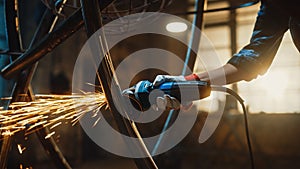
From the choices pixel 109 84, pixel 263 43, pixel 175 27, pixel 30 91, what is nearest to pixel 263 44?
pixel 263 43

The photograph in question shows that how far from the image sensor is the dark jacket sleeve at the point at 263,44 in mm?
761

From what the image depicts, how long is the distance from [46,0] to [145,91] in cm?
38

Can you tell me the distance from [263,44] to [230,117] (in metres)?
2.28

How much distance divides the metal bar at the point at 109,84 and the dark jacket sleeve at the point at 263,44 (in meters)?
0.31

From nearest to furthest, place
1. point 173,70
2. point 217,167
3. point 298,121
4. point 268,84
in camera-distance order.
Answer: point 217,167
point 298,121
point 268,84
point 173,70

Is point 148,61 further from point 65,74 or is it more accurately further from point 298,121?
point 298,121

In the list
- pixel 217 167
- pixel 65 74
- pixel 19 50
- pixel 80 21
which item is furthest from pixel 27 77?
pixel 217 167

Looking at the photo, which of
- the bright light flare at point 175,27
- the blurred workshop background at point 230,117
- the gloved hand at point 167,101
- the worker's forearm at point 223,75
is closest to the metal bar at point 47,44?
the gloved hand at point 167,101

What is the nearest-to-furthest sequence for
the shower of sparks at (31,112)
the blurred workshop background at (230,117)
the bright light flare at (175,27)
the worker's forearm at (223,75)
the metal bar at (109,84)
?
the metal bar at (109,84), the worker's forearm at (223,75), the shower of sparks at (31,112), the blurred workshop background at (230,117), the bright light flare at (175,27)

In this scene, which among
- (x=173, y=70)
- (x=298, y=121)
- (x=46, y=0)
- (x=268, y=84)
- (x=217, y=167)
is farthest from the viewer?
(x=173, y=70)

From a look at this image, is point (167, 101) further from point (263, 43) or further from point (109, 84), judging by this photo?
point (263, 43)

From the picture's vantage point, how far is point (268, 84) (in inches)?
123

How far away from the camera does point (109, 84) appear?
22.4 inches

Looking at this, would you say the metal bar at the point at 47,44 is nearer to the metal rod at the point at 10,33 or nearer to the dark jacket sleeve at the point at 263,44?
the metal rod at the point at 10,33
